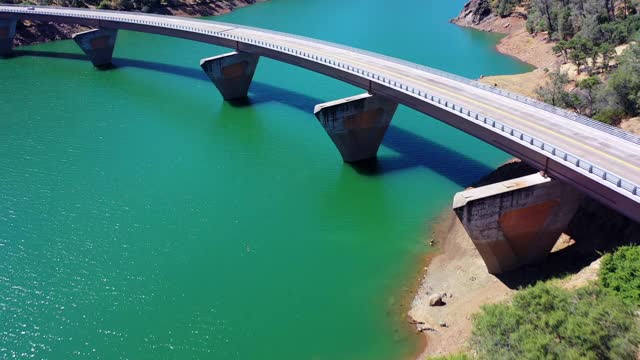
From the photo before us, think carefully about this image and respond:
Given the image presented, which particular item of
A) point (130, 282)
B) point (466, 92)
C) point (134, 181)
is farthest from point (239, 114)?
point (130, 282)

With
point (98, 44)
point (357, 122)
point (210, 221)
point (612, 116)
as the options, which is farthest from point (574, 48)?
point (98, 44)

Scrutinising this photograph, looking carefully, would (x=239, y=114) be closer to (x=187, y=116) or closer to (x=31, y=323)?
(x=187, y=116)

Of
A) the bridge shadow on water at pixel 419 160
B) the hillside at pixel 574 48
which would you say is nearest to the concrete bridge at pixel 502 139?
the bridge shadow on water at pixel 419 160

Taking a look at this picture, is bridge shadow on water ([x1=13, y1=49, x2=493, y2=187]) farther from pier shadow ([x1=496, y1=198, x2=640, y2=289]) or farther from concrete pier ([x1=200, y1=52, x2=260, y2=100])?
pier shadow ([x1=496, y1=198, x2=640, y2=289])

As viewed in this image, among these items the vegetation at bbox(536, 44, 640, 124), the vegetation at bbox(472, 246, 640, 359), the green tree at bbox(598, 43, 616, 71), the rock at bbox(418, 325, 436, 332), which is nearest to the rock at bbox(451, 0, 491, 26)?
the green tree at bbox(598, 43, 616, 71)

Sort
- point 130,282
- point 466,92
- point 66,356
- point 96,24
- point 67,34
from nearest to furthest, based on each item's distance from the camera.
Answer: point 66,356 < point 130,282 < point 466,92 < point 96,24 < point 67,34

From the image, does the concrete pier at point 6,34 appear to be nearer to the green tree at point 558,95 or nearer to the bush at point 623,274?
the green tree at point 558,95

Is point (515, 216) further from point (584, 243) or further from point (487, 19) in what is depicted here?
point (487, 19)
